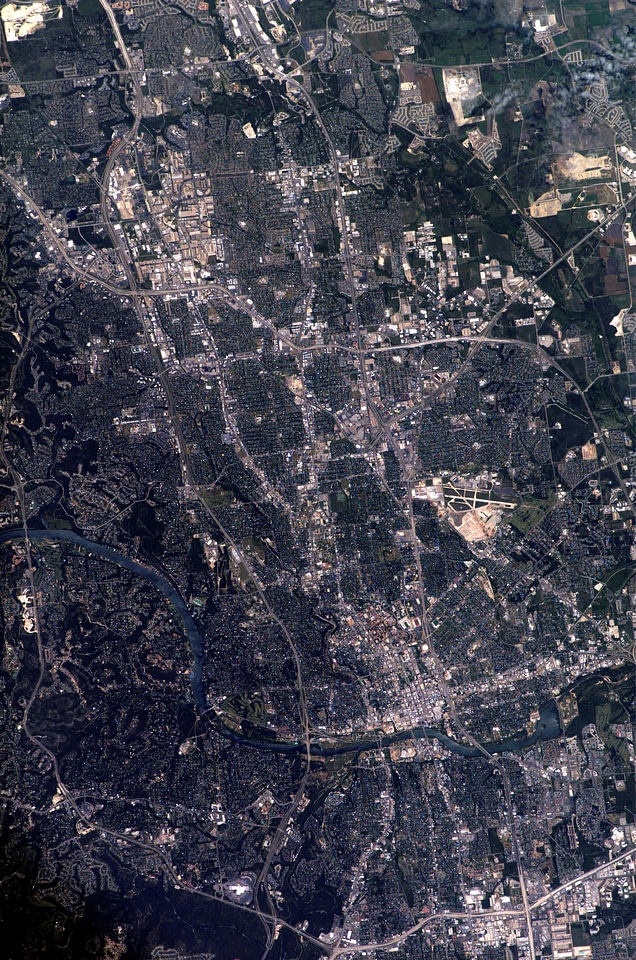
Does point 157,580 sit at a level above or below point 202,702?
above

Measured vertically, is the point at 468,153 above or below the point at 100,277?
above

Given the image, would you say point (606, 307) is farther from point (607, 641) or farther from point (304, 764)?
point (304, 764)

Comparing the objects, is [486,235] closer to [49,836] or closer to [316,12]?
[316,12]

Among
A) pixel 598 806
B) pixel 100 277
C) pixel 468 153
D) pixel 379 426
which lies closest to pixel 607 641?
pixel 598 806

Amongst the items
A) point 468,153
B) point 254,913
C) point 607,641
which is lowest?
point 254,913

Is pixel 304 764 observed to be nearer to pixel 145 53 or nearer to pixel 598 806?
pixel 598 806

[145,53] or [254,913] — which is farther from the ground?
[145,53]

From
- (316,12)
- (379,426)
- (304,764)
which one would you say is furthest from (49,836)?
(316,12)

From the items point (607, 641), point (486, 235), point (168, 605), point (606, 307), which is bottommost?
point (607, 641)
